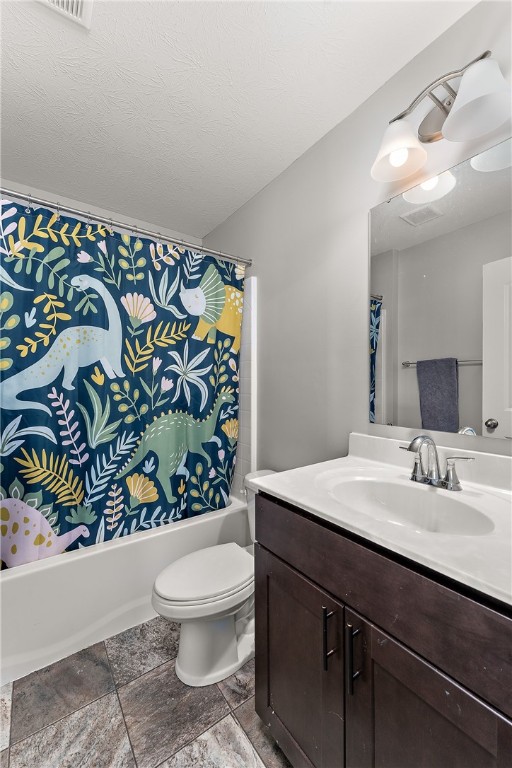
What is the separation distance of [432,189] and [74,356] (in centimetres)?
158

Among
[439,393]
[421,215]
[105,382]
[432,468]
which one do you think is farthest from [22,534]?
[421,215]

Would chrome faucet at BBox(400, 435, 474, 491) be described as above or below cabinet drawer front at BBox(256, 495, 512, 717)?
above

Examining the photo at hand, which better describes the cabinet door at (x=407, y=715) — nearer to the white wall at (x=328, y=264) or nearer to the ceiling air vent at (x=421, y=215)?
the white wall at (x=328, y=264)

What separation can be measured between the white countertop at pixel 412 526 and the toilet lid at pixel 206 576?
0.57 meters

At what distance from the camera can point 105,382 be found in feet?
5.24

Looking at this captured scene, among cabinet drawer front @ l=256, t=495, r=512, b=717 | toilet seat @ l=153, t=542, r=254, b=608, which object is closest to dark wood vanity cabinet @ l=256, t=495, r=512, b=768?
cabinet drawer front @ l=256, t=495, r=512, b=717

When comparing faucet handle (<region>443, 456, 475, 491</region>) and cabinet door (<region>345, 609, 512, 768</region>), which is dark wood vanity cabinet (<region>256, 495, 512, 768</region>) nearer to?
cabinet door (<region>345, 609, 512, 768</region>)

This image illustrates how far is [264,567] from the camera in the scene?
1006 mm

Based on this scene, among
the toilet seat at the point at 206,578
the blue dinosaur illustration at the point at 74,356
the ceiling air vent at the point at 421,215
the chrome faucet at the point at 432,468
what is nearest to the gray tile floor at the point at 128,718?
the toilet seat at the point at 206,578

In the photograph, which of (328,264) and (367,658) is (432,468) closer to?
(367,658)

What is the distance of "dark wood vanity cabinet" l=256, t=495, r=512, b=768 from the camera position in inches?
21.0

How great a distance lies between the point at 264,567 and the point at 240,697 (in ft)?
2.15

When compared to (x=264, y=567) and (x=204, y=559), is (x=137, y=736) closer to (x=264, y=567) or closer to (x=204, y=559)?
(x=204, y=559)

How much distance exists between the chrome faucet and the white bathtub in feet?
4.12
